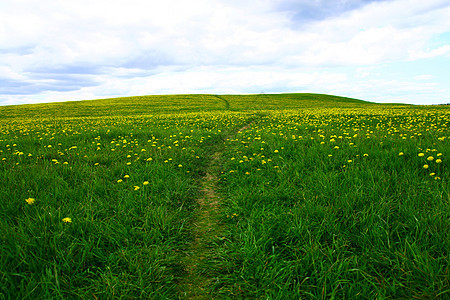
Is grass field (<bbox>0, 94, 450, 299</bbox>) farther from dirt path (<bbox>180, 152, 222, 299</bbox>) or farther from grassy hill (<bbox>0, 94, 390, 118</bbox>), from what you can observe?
grassy hill (<bbox>0, 94, 390, 118</bbox>)

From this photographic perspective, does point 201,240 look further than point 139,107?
No

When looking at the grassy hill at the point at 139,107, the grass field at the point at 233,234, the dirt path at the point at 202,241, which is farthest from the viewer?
the grassy hill at the point at 139,107

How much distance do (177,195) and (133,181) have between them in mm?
936

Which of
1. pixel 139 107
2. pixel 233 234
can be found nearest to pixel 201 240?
pixel 233 234

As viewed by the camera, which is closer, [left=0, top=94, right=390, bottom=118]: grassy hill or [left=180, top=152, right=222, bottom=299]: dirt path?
[left=180, top=152, right=222, bottom=299]: dirt path

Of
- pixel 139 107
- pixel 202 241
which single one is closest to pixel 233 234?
pixel 202 241

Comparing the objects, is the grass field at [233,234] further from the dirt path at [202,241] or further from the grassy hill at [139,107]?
the grassy hill at [139,107]

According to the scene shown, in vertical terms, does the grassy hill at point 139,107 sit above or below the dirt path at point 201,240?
above

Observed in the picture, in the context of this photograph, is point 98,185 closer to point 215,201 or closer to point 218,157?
point 215,201

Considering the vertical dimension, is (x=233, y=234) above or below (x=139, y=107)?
below

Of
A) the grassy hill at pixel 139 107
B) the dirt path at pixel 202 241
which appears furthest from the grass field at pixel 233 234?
the grassy hill at pixel 139 107

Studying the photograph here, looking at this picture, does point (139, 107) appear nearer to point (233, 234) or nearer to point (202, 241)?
point (202, 241)

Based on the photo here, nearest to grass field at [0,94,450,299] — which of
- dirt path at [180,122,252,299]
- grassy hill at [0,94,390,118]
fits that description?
dirt path at [180,122,252,299]

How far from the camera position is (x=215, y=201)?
3830 millimetres
